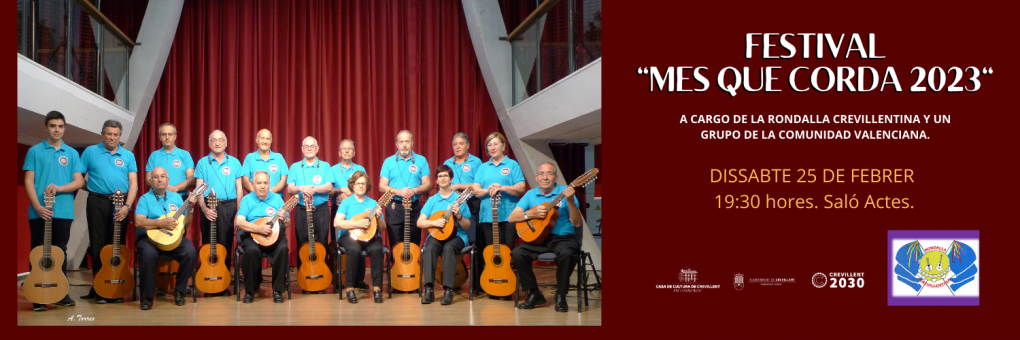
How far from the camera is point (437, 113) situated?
6.72m

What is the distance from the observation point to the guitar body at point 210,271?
15.1ft

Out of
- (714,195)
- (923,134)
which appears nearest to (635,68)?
(714,195)

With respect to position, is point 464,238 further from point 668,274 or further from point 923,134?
point 923,134

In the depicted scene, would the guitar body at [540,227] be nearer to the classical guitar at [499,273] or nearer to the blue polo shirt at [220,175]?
the classical guitar at [499,273]

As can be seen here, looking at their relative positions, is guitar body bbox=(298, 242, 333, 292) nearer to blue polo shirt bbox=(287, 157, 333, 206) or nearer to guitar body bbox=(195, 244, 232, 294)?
guitar body bbox=(195, 244, 232, 294)

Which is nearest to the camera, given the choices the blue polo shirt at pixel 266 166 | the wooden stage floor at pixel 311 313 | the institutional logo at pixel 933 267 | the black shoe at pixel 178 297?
the institutional logo at pixel 933 267

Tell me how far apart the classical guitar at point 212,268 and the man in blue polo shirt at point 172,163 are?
46cm

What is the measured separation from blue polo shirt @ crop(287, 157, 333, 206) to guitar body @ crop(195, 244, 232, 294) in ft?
2.75

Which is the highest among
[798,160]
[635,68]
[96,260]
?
[635,68]

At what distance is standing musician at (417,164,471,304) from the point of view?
450 cm

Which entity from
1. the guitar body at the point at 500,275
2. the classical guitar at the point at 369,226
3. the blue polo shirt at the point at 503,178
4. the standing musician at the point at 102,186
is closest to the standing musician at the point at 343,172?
the classical guitar at the point at 369,226

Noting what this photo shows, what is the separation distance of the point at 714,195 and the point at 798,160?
40 centimetres

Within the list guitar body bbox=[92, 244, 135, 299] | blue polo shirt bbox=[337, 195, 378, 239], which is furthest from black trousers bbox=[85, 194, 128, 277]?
blue polo shirt bbox=[337, 195, 378, 239]

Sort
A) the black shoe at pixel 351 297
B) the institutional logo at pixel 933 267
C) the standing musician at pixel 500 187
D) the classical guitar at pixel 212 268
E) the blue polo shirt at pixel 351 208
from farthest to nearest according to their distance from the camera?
the standing musician at pixel 500 187, the blue polo shirt at pixel 351 208, the classical guitar at pixel 212 268, the black shoe at pixel 351 297, the institutional logo at pixel 933 267
